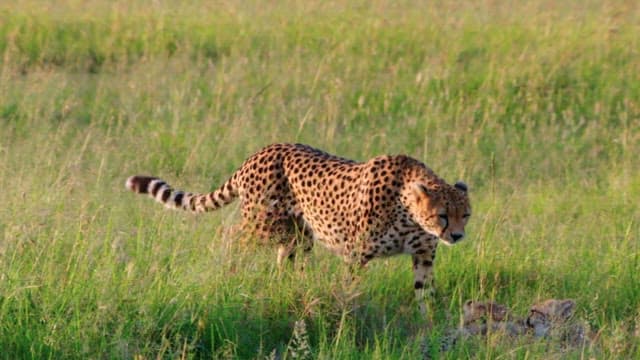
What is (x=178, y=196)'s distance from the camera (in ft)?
19.0

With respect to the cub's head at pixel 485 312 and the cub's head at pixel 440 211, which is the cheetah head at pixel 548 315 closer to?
the cub's head at pixel 485 312

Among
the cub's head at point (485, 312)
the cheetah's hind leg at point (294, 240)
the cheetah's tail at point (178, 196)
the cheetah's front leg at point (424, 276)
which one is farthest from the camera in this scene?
Result: the cheetah's tail at point (178, 196)

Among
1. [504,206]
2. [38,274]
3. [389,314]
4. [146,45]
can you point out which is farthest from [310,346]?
[146,45]

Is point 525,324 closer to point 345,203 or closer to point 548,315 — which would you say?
point 548,315

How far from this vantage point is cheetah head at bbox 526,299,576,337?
4684 millimetres

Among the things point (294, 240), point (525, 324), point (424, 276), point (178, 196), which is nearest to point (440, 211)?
point (424, 276)

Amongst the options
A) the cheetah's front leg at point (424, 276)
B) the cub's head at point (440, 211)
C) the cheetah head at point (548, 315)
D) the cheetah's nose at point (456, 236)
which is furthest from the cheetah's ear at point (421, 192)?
the cheetah head at point (548, 315)

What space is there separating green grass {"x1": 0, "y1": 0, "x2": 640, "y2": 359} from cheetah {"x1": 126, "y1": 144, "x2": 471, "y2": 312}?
0.13m

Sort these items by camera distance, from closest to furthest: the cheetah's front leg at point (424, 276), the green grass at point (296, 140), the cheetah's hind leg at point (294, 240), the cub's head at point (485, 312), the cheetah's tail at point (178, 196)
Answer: the green grass at point (296, 140) < the cub's head at point (485, 312) < the cheetah's front leg at point (424, 276) < the cheetah's hind leg at point (294, 240) < the cheetah's tail at point (178, 196)

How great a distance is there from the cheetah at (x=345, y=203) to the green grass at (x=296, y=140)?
128 mm

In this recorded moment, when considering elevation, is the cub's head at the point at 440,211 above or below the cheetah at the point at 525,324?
above

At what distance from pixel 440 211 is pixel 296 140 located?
285 cm

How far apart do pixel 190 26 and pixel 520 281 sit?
537 centimetres

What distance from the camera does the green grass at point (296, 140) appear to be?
462cm
